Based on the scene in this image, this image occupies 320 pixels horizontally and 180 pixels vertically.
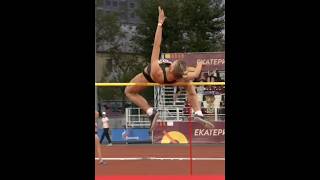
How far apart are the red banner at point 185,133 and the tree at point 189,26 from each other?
7.49 meters

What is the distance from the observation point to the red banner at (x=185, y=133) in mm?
14672

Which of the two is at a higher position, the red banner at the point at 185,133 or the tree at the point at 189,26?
the tree at the point at 189,26

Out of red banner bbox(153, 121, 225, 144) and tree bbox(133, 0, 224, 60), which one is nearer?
red banner bbox(153, 121, 225, 144)

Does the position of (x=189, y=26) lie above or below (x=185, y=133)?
above

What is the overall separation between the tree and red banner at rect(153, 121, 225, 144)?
7.49m

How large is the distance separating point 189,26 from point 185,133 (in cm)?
875

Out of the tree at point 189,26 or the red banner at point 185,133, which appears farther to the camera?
the tree at point 189,26

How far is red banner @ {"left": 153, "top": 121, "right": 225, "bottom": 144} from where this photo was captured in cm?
1467

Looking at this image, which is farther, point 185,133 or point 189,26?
point 189,26

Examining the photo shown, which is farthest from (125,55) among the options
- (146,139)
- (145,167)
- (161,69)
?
(161,69)

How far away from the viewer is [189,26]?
2256 centimetres

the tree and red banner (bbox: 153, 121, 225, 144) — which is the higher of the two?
the tree

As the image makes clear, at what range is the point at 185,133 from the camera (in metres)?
14.7
